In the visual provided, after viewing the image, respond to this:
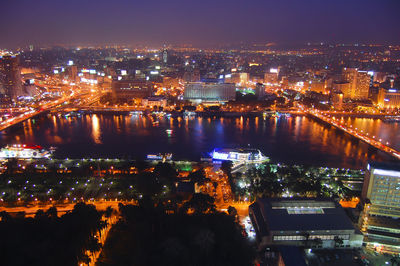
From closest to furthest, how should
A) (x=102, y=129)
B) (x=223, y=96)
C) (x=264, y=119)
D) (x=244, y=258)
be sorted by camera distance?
(x=244, y=258)
(x=102, y=129)
(x=264, y=119)
(x=223, y=96)

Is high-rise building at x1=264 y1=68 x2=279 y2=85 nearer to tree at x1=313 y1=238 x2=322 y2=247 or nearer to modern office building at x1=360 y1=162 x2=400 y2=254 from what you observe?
modern office building at x1=360 y1=162 x2=400 y2=254

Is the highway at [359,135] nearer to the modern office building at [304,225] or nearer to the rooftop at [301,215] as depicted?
the rooftop at [301,215]

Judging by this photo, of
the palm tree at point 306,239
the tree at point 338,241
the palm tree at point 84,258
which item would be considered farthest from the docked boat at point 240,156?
the palm tree at point 84,258

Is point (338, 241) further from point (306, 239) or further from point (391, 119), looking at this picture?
point (391, 119)

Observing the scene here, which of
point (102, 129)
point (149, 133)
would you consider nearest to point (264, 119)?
point (149, 133)

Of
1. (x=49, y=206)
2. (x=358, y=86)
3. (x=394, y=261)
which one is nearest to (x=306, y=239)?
(x=394, y=261)

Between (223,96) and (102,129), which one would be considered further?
(223,96)

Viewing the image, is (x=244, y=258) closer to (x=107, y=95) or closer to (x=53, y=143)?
(x=53, y=143)
